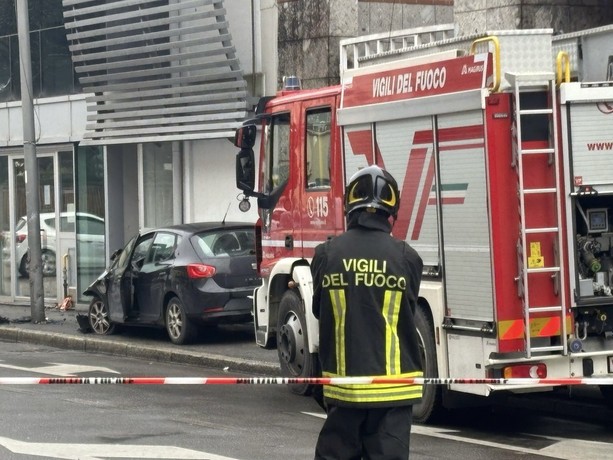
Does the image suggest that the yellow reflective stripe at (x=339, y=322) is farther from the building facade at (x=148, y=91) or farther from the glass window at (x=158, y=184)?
the glass window at (x=158, y=184)

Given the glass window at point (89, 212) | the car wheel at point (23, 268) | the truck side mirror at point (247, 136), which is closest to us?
the truck side mirror at point (247, 136)

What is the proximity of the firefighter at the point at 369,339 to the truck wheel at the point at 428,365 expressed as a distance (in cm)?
388

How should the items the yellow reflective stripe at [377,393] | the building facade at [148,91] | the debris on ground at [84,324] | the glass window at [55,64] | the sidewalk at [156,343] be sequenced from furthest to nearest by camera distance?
the glass window at [55,64], the debris on ground at [84,324], the building facade at [148,91], the sidewalk at [156,343], the yellow reflective stripe at [377,393]

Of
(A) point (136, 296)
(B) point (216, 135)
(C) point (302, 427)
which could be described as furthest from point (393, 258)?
(B) point (216, 135)

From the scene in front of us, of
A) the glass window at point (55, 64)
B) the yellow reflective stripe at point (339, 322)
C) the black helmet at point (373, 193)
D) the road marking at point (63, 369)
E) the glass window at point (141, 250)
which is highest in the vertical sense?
the glass window at point (55, 64)

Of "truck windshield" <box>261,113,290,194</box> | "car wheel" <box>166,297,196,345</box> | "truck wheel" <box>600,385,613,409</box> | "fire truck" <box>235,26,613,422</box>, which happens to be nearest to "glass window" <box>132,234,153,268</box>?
"car wheel" <box>166,297,196,345</box>

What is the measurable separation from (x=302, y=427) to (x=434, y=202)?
2.06 meters

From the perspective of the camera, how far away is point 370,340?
584 centimetres

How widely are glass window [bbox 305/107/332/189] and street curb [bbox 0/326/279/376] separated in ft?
9.50

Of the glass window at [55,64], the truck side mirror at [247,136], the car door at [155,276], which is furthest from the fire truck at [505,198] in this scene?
the glass window at [55,64]

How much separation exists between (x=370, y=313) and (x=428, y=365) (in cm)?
430

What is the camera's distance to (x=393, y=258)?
588 cm

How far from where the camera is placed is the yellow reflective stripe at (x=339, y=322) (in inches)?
232

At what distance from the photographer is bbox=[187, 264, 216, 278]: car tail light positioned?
53.3ft
